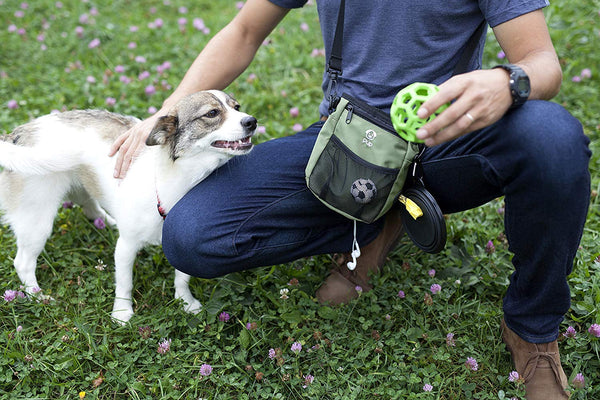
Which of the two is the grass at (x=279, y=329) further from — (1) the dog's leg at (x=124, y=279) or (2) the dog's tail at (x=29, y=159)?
(2) the dog's tail at (x=29, y=159)

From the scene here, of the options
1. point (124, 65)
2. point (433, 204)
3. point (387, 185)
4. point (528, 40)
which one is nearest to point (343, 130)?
point (387, 185)

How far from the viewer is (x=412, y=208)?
79.0 inches

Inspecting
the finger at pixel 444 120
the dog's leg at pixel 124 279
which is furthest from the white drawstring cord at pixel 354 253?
the dog's leg at pixel 124 279

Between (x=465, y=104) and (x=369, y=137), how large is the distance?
1.46 feet

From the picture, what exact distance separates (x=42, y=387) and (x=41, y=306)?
1.44ft

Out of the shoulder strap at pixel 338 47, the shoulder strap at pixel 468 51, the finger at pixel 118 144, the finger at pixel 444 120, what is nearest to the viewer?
the finger at pixel 444 120

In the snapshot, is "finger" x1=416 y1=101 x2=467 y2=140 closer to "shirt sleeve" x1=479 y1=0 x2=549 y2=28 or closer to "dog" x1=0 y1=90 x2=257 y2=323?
"shirt sleeve" x1=479 y1=0 x2=549 y2=28

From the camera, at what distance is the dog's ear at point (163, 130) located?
7.47ft

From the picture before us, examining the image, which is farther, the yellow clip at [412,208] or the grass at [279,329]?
the grass at [279,329]

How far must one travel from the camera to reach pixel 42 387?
2148 mm

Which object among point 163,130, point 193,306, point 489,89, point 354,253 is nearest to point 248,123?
point 163,130

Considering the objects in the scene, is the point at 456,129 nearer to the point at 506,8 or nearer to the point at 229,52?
the point at 506,8

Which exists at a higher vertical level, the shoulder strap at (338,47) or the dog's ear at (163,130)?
the shoulder strap at (338,47)

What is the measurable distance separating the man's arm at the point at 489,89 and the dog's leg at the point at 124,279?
4.76ft
